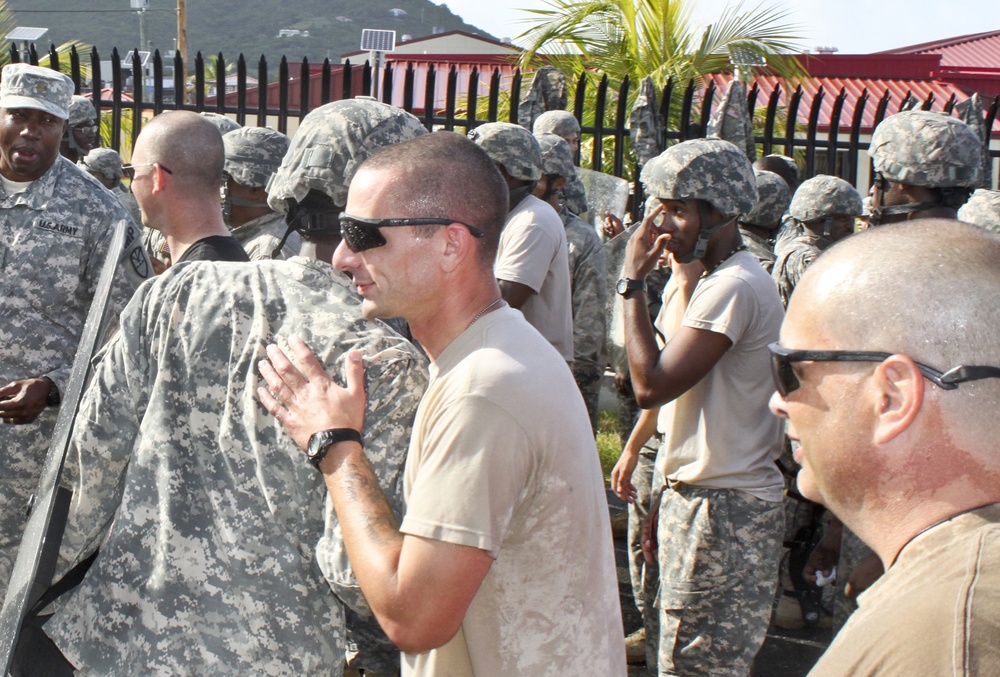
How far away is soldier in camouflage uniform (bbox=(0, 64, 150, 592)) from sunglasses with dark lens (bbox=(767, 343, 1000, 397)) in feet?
9.43

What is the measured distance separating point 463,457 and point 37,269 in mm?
2843

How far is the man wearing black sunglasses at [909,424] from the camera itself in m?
1.23

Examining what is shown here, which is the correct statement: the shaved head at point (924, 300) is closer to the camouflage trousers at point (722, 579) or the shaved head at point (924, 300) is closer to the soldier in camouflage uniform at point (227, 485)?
the soldier in camouflage uniform at point (227, 485)

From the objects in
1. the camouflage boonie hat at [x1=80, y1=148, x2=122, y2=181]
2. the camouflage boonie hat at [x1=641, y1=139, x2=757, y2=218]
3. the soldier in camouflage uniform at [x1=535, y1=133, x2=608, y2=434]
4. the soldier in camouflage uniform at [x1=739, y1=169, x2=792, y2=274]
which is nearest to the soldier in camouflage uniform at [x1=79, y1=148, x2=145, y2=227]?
the camouflage boonie hat at [x1=80, y1=148, x2=122, y2=181]

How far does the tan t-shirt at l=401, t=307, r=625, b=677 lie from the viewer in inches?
74.9

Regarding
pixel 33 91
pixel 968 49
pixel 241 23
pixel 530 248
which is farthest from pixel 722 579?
pixel 241 23

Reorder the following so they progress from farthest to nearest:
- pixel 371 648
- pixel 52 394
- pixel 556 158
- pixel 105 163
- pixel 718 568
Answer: pixel 105 163 < pixel 556 158 < pixel 52 394 < pixel 718 568 < pixel 371 648

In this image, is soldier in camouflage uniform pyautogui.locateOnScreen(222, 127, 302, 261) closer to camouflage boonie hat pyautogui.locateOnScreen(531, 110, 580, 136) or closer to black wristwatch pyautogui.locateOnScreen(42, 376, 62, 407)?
black wristwatch pyautogui.locateOnScreen(42, 376, 62, 407)

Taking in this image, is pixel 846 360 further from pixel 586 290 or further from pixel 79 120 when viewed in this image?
pixel 79 120

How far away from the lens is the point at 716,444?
357 centimetres

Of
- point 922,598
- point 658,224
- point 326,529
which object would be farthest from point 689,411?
point 922,598

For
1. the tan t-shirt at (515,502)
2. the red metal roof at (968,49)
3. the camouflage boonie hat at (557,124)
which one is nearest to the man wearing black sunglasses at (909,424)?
the tan t-shirt at (515,502)

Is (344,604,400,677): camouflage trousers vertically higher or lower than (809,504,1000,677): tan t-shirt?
lower

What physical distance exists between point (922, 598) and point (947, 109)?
8052mm
